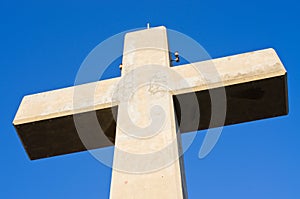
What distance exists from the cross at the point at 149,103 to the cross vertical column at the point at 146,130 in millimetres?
12

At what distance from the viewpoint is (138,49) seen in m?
6.95

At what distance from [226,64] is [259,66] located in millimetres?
431

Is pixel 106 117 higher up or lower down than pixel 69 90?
lower down

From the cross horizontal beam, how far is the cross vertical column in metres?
0.23

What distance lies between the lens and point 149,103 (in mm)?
6059

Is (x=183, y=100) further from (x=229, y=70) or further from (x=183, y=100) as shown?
(x=229, y=70)

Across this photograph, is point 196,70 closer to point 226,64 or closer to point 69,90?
point 226,64

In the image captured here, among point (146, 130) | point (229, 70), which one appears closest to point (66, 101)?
point (146, 130)

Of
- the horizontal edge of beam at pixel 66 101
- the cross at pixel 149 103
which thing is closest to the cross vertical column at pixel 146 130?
the cross at pixel 149 103

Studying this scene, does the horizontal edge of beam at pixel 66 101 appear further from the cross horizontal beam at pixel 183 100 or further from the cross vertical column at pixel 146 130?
the cross vertical column at pixel 146 130

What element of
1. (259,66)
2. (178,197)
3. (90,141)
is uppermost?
(259,66)

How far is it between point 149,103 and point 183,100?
407 millimetres

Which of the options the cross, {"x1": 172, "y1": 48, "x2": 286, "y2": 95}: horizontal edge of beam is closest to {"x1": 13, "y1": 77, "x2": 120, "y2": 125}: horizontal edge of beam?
the cross

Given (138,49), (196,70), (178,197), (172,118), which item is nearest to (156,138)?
(172,118)
